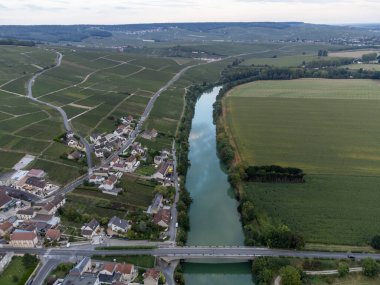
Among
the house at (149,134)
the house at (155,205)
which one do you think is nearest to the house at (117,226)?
the house at (155,205)

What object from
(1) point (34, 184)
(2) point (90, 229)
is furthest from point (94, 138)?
(2) point (90, 229)

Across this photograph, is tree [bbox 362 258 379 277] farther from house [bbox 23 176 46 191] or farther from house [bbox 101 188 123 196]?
house [bbox 23 176 46 191]

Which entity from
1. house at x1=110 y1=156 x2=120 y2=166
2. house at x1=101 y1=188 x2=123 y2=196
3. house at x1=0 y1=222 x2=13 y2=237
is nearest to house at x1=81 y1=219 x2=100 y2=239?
house at x1=101 y1=188 x2=123 y2=196

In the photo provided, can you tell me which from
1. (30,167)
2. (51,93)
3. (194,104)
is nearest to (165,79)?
(194,104)

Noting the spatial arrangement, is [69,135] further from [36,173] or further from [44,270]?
[44,270]

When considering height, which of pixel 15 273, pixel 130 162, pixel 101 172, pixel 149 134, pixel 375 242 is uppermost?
pixel 130 162

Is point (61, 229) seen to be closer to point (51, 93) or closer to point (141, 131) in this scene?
point (141, 131)

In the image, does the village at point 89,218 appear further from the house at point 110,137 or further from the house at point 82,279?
the house at point 110,137
